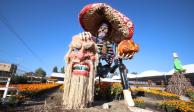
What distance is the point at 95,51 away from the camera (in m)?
5.79

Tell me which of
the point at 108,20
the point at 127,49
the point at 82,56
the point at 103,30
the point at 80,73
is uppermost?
the point at 108,20

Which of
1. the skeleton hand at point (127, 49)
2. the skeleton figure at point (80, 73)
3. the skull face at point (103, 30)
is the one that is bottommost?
the skeleton figure at point (80, 73)

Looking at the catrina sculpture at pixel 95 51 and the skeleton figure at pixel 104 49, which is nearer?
A: the catrina sculpture at pixel 95 51

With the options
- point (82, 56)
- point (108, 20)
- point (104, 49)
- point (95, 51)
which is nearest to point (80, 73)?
point (82, 56)

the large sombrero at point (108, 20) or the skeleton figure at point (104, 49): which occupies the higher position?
the large sombrero at point (108, 20)

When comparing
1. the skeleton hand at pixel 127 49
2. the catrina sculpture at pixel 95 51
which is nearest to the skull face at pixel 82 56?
the catrina sculpture at pixel 95 51

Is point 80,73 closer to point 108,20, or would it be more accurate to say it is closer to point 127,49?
point 127,49

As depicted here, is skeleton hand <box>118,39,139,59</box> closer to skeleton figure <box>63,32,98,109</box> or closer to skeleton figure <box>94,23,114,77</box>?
skeleton figure <box>94,23,114,77</box>

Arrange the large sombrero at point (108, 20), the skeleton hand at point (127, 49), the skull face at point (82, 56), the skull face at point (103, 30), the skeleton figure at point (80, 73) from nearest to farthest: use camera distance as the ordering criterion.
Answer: the skeleton figure at point (80, 73) < the skull face at point (82, 56) < the large sombrero at point (108, 20) < the skeleton hand at point (127, 49) < the skull face at point (103, 30)

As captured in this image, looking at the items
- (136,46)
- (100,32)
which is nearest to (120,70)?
(136,46)

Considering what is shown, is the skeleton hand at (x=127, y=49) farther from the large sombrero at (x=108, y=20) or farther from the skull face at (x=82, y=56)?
the skull face at (x=82, y=56)

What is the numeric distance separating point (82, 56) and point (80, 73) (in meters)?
0.60

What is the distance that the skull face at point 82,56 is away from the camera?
5.37 m

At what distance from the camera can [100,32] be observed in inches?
283
